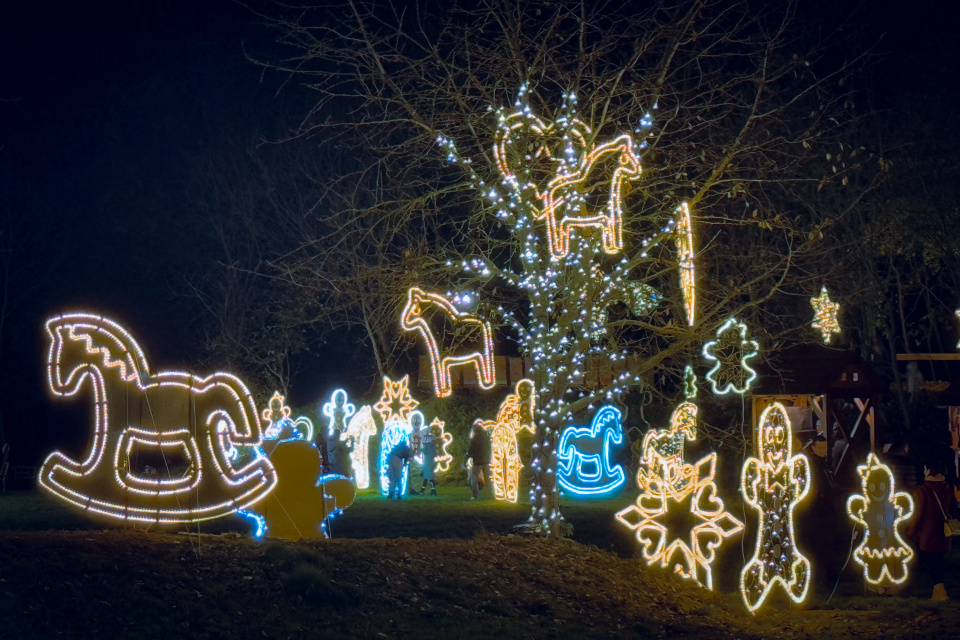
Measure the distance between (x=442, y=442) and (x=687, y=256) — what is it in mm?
15978

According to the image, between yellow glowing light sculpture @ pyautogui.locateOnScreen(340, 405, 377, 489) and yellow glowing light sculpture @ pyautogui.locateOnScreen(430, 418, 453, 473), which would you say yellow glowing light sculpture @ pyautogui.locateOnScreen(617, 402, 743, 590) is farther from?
yellow glowing light sculpture @ pyautogui.locateOnScreen(430, 418, 453, 473)

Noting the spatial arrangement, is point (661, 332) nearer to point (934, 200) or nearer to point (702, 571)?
point (702, 571)

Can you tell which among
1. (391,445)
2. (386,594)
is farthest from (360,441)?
(386,594)

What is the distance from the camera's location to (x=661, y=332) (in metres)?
12.5

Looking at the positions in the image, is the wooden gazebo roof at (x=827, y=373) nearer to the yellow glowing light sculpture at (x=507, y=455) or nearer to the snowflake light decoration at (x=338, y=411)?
the yellow glowing light sculpture at (x=507, y=455)

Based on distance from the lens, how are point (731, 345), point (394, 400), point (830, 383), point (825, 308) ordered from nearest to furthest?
point (731, 345)
point (830, 383)
point (825, 308)
point (394, 400)

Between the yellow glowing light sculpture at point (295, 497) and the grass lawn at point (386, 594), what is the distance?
895 mm

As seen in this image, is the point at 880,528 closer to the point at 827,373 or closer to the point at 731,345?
the point at 731,345

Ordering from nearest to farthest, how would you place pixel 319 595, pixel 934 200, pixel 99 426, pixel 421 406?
pixel 319 595
pixel 99 426
pixel 934 200
pixel 421 406

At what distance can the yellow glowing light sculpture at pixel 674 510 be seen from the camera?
1116 cm

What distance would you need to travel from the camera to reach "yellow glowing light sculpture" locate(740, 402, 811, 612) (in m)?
10.3

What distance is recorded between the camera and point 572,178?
12.5 metres

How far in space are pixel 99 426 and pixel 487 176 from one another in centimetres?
633

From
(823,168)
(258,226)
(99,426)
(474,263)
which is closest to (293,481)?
(99,426)
